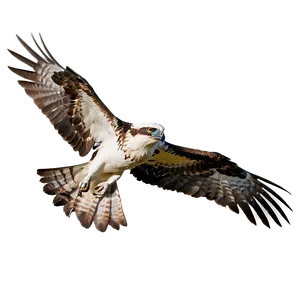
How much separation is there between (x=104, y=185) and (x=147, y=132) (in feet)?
4.01

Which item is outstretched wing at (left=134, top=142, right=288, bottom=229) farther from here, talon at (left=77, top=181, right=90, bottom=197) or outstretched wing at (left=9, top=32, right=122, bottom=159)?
outstretched wing at (left=9, top=32, right=122, bottom=159)

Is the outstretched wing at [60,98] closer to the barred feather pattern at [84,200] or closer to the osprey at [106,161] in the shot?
the osprey at [106,161]

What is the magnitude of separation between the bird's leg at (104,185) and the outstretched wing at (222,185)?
51 cm

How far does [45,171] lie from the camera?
1010cm

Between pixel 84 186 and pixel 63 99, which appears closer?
pixel 63 99

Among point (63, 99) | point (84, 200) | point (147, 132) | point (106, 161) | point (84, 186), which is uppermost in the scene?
point (63, 99)

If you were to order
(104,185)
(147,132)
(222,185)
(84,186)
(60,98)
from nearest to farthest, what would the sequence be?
1. (147,132)
2. (60,98)
3. (84,186)
4. (104,185)
5. (222,185)

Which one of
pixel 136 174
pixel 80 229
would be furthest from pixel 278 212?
pixel 80 229

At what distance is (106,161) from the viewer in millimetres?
9734

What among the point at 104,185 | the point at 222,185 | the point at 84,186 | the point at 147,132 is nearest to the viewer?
the point at 147,132

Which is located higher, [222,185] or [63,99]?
[63,99]

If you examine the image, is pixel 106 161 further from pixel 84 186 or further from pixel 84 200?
pixel 84 200

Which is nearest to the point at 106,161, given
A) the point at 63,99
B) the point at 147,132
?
the point at 147,132

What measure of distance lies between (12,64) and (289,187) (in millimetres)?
3720
